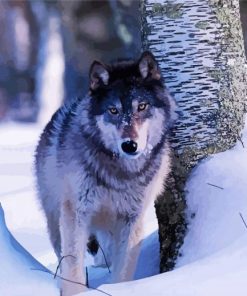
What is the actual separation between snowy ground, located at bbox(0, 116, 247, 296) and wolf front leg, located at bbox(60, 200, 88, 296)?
9cm

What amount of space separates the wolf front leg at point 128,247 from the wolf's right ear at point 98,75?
685mm

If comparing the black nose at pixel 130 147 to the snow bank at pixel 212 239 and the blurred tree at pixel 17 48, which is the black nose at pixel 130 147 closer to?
the snow bank at pixel 212 239

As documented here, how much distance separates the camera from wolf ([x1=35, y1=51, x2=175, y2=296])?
133 inches

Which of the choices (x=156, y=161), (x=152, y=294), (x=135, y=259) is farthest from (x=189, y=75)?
(x=152, y=294)

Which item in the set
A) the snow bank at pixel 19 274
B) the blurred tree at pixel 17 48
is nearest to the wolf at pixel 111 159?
the snow bank at pixel 19 274

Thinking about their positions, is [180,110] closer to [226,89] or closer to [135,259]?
[226,89]

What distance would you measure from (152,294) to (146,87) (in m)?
1.09

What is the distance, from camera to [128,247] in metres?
3.74

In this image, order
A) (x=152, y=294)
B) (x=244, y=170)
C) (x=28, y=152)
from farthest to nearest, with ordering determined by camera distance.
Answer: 1. (x=28, y=152)
2. (x=244, y=170)
3. (x=152, y=294)

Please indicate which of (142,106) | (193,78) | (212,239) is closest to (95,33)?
(193,78)

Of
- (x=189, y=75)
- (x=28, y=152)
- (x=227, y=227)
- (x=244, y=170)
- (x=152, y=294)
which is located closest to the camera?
(x=152, y=294)

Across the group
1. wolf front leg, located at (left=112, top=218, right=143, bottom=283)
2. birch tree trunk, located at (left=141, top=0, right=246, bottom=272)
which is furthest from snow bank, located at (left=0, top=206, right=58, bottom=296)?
birch tree trunk, located at (left=141, top=0, right=246, bottom=272)

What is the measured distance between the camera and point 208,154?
398cm

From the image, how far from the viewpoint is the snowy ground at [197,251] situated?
2.71m
